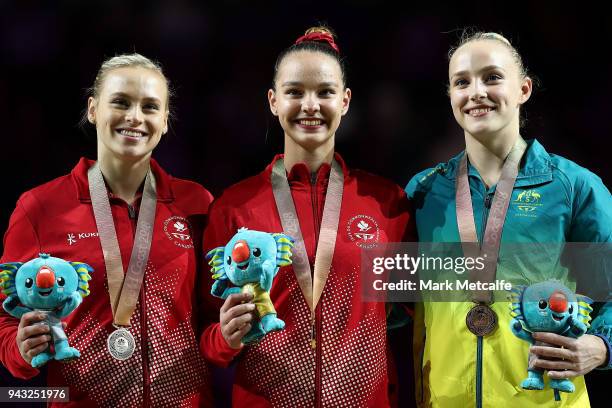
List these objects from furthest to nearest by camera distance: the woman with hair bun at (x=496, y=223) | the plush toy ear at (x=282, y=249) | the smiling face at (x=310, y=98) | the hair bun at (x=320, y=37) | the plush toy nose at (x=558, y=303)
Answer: the hair bun at (x=320, y=37), the smiling face at (x=310, y=98), the woman with hair bun at (x=496, y=223), the plush toy ear at (x=282, y=249), the plush toy nose at (x=558, y=303)

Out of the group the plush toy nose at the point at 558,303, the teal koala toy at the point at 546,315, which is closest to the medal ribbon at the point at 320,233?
the teal koala toy at the point at 546,315

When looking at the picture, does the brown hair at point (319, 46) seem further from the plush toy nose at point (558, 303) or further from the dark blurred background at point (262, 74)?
the plush toy nose at point (558, 303)

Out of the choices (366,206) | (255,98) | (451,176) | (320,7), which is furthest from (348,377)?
(320,7)

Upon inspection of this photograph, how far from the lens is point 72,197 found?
300 centimetres

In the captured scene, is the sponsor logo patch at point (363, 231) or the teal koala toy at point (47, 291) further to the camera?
the sponsor logo patch at point (363, 231)

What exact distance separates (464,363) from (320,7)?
211 cm

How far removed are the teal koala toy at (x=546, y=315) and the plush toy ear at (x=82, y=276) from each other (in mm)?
1377

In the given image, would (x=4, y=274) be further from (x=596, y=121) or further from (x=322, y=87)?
(x=596, y=121)

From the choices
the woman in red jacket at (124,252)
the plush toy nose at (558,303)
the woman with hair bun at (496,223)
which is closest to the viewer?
the plush toy nose at (558,303)

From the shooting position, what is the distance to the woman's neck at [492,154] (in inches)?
117

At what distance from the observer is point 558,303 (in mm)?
2473

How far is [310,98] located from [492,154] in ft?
2.31

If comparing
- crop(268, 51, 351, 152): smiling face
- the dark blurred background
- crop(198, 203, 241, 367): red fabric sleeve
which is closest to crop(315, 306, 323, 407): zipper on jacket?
crop(198, 203, 241, 367): red fabric sleeve

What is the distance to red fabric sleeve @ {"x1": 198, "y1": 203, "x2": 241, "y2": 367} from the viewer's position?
277 centimetres
